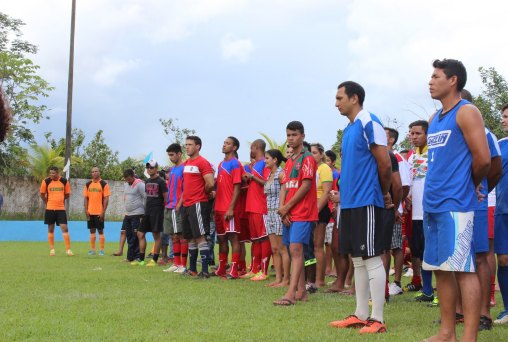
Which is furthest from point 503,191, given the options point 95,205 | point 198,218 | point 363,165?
point 95,205

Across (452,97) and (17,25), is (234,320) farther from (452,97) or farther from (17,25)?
(17,25)

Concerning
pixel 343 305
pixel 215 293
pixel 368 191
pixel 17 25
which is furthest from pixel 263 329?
pixel 17 25

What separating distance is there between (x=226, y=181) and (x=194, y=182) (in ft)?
1.96

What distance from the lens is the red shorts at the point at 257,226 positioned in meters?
11.0

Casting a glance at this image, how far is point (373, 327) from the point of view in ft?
18.8

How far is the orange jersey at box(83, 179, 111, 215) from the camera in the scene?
16.6 metres

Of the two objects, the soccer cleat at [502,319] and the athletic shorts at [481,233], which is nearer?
the athletic shorts at [481,233]

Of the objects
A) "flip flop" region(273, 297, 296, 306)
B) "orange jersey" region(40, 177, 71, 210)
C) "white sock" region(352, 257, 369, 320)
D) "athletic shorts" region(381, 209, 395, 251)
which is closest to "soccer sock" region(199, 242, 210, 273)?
"flip flop" region(273, 297, 296, 306)

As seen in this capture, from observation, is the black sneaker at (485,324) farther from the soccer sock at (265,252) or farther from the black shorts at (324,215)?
the soccer sock at (265,252)

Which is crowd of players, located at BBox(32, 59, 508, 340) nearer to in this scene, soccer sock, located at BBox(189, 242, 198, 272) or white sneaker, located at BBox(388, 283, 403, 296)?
soccer sock, located at BBox(189, 242, 198, 272)

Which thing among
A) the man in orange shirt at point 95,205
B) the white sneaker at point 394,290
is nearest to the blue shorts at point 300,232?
the white sneaker at point 394,290

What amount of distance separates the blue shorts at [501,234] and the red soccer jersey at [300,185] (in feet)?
7.08

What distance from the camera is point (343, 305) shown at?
7.55m

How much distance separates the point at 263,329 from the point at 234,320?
559 mm
